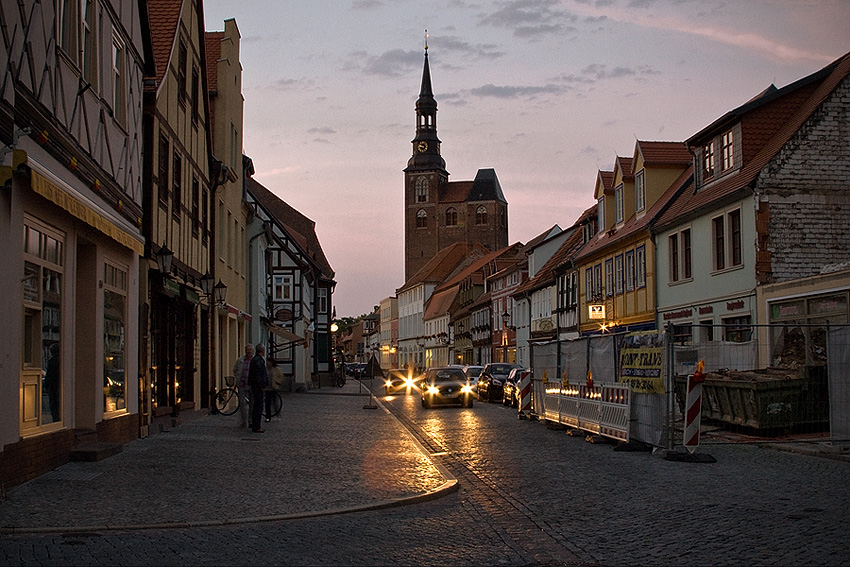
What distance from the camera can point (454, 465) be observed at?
14938mm

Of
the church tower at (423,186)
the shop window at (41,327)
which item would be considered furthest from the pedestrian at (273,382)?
the church tower at (423,186)

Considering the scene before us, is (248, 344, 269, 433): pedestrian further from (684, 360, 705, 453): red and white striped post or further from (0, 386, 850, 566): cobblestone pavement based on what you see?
(684, 360, 705, 453): red and white striped post

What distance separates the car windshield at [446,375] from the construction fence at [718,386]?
13.0 meters

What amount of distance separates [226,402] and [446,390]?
10.1 m

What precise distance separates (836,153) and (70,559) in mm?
24077

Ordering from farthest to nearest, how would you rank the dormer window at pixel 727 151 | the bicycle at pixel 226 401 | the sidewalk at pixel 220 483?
the dormer window at pixel 727 151, the bicycle at pixel 226 401, the sidewalk at pixel 220 483

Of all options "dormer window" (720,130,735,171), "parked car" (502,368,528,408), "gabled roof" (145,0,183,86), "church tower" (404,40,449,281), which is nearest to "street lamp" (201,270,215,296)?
"gabled roof" (145,0,183,86)

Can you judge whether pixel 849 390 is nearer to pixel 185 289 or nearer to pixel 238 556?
pixel 238 556

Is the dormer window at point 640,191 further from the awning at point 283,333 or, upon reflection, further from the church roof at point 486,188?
the church roof at point 486,188

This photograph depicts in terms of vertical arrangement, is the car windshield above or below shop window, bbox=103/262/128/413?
below

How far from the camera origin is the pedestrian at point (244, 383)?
20.5 meters

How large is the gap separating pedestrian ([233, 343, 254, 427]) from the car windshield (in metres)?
13.5

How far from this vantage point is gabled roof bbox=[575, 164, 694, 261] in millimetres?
34000

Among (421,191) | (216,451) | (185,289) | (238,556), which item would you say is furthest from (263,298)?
(421,191)
